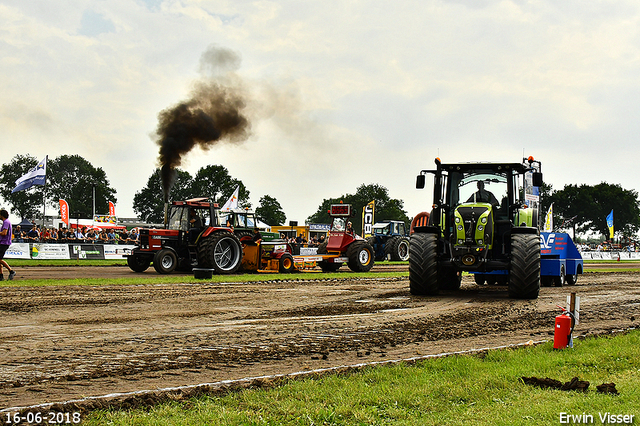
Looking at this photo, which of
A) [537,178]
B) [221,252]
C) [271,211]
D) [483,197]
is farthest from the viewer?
[271,211]

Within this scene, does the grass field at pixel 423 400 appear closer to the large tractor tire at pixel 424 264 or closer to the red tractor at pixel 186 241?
the large tractor tire at pixel 424 264

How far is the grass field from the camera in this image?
3.72 m

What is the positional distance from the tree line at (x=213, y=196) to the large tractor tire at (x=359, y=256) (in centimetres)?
6463

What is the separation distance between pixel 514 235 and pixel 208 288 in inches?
267

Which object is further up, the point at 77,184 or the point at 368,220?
the point at 77,184

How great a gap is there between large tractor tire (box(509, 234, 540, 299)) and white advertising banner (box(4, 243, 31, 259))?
23.1 m

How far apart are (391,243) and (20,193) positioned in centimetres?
9344

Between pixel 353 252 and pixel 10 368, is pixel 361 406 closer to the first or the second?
pixel 10 368

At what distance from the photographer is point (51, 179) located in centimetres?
11406

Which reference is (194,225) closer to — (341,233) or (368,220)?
(341,233)

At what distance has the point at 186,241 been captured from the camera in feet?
61.2

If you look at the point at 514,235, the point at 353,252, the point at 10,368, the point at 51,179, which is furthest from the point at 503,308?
the point at 51,179

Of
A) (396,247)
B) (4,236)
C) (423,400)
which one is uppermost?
(4,236)

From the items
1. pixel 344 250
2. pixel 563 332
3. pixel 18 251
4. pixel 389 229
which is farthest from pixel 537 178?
pixel 18 251
